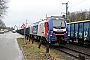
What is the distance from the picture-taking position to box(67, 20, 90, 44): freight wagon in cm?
2419

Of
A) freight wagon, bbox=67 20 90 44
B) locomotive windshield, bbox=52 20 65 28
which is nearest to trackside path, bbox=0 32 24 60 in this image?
locomotive windshield, bbox=52 20 65 28

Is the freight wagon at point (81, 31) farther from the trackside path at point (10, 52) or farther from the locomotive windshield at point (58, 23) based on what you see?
the trackside path at point (10, 52)

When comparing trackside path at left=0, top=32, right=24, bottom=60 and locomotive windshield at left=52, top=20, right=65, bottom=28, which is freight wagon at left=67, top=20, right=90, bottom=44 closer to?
locomotive windshield at left=52, top=20, right=65, bottom=28

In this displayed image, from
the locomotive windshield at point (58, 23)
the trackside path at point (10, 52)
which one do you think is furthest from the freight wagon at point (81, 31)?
the trackside path at point (10, 52)

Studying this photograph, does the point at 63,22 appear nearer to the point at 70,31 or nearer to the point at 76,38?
the point at 76,38

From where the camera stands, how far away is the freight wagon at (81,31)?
24188mm

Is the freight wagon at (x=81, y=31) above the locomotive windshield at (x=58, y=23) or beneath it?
beneath

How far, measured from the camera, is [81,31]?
26.1 metres

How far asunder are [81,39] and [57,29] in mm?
4791

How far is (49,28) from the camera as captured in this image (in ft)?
75.3

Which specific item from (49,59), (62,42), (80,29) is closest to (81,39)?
(80,29)

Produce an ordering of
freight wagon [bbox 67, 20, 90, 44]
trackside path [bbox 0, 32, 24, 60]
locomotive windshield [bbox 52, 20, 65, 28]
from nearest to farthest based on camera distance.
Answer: trackside path [bbox 0, 32, 24, 60] → locomotive windshield [bbox 52, 20, 65, 28] → freight wagon [bbox 67, 20, 90, 44]

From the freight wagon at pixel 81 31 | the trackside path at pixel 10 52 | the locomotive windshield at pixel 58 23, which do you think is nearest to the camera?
the trackside path at pixel 10 52

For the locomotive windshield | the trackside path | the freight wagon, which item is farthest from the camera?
the freight wagon
